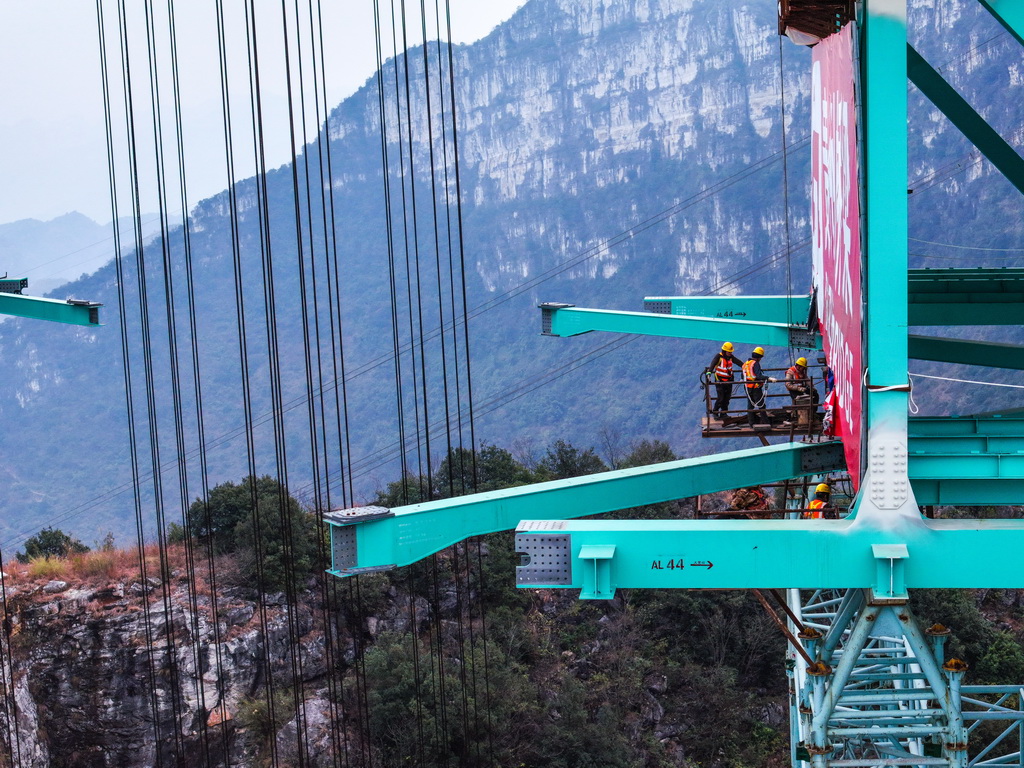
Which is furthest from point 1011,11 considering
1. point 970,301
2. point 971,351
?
point 970,301

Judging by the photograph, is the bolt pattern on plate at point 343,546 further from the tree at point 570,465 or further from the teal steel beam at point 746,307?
the tree at point 570,465

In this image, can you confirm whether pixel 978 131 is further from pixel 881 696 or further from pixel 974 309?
pixel 881 696

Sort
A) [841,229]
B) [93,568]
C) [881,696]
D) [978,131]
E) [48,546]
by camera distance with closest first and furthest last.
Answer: [841,229] < [881,696] < [978,131] < [93,568] < [48,546]

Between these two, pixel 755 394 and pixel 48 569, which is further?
pixel 48 569

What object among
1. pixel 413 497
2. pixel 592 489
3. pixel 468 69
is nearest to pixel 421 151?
Result: pixel 468 69

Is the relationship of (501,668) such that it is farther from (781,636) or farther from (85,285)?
(85,285)

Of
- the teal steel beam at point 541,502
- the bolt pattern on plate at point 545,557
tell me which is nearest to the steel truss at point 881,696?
the teal steel beam at point 541,502

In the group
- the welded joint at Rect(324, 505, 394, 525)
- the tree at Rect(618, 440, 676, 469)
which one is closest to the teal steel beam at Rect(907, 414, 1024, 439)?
the welded joint at Rect(324, 505, 394, 525)

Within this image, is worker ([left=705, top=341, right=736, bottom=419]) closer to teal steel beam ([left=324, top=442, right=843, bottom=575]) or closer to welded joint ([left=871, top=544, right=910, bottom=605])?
teal steel beam ([left=324, top=442, right=843, bottom=575])
